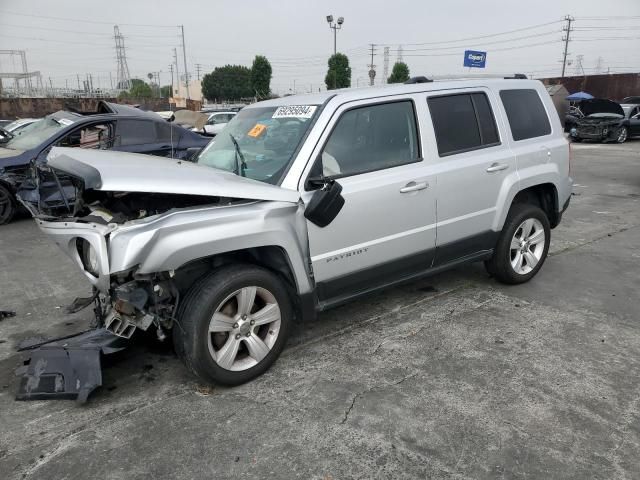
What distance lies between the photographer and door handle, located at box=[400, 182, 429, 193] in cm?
364

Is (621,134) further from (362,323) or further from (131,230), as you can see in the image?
(131,230)

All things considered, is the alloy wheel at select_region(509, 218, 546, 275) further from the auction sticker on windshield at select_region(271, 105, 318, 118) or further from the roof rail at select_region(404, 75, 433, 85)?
the auction sticker on windshield at select_region(271, 105, 318, 118)

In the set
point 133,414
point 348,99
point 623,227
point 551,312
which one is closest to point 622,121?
point 623,227

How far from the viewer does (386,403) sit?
9.81ft

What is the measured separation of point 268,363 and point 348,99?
6.36ft

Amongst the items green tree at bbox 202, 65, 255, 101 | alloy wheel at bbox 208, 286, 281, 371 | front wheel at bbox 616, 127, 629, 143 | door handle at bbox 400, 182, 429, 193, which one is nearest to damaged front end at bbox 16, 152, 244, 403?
alloy wheel at bbox 208, 286, 281, 371

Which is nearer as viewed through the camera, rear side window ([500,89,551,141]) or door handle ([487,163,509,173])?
door handle ([487,163,509,173])

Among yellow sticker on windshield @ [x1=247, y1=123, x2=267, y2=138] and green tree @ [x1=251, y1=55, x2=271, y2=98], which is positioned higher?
green tree @ [x1=251, y1=55, x2=271, y2=98]

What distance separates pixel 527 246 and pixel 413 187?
5.82 ft

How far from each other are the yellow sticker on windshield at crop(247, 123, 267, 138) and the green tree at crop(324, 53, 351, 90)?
36.9 meters

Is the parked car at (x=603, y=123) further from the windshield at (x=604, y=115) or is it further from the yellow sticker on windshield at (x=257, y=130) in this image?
the yellow sticker on windshield at (x=257, y=130)

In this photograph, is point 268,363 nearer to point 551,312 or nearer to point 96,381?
point 96,381

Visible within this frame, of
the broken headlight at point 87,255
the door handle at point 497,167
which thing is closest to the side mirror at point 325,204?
the broken headlight at point 87,255

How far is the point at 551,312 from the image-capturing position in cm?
425
